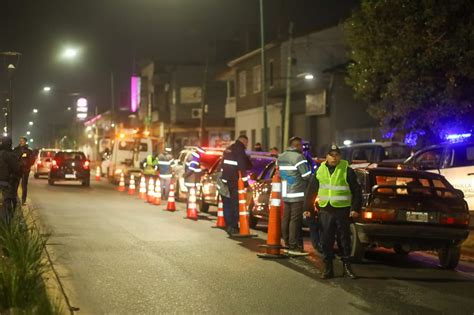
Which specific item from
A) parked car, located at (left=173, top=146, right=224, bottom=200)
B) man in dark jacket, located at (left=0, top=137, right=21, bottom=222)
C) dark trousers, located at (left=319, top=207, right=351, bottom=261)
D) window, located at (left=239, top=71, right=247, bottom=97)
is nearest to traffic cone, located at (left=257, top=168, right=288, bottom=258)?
dark trousers, located at (left=319, top=207, right=351, bottom=261)

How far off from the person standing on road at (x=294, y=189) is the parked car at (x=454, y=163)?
4.57 metres

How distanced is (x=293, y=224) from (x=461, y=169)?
564cm

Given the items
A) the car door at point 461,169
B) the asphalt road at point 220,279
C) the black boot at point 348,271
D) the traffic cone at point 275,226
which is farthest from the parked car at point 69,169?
the black boot at point 348,271

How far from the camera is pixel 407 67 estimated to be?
60.7 ft

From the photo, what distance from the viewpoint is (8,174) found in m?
13.1

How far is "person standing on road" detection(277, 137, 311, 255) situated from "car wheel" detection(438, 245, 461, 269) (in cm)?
215

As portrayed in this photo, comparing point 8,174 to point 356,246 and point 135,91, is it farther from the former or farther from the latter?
point 135,91

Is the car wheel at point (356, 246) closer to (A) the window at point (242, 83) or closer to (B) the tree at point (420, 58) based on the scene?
(B) the tree at point (420, 58)

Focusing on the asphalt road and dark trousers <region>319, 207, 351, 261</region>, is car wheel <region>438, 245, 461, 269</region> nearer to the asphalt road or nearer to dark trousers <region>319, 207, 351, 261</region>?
the asphalt road

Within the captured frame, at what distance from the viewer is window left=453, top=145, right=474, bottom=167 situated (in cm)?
1700

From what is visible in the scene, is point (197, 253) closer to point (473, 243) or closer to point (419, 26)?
point (473, 243)

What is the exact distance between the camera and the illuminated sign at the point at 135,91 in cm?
7427

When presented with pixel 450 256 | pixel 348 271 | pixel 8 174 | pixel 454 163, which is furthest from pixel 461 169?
pixel 8 174

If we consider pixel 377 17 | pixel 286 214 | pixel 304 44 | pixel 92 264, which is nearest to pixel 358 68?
pixel 377 17
